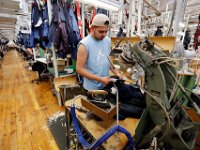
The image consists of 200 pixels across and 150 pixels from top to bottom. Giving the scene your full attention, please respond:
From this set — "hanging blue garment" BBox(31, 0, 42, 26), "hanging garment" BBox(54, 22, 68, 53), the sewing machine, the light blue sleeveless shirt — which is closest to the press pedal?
the sewing machine

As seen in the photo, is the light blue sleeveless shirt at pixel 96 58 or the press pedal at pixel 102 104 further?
the light blue sleeveless shirt at pixel 96 58

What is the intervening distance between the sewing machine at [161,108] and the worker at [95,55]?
0.44m

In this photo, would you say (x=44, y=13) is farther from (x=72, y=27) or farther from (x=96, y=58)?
(x=96, y=58)

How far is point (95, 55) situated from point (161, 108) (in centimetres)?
79

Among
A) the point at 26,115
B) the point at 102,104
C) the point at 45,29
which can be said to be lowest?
the point at 26,115

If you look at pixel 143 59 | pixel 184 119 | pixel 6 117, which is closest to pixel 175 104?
pixel 184 119

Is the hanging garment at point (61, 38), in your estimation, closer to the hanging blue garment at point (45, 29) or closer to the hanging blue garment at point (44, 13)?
the hanging blue garment at point (45, 29)

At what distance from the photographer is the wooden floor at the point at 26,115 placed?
1915 mm

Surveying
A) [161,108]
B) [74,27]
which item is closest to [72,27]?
[74,27]

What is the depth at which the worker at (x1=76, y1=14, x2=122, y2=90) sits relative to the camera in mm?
1257

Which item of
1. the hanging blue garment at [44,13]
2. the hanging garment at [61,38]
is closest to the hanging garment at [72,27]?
the hanging garment at [61,38]

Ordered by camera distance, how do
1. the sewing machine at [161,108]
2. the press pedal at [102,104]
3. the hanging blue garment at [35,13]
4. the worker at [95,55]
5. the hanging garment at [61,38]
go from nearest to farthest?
1. the sewing machine at [161,108]
2. the press pedal at [102,104]
3. the worker at [95,55]
4. the hanging garment at [61,38]
5. the hanging blue garment at [35,13]

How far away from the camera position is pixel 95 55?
1.38 m

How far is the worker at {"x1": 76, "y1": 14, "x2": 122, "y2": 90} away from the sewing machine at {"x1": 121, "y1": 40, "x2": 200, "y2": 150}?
445 millimetres
